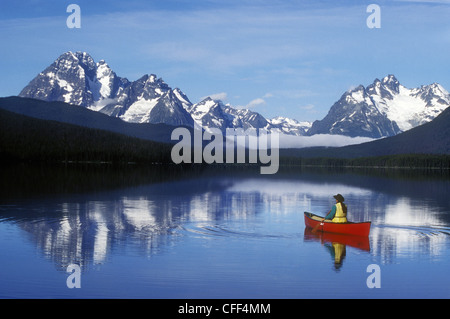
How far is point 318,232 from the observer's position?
46125mm

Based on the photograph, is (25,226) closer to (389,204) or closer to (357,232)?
(357,232)

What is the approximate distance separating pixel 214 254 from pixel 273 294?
1016 cm

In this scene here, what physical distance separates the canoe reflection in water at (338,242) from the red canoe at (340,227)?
14.7 inches

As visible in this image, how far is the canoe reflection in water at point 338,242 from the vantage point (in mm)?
37875

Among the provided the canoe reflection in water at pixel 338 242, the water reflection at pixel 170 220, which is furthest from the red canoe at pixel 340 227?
the water reflection at pixel 170 220

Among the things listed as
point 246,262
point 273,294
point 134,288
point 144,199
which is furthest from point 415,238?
point 144,199

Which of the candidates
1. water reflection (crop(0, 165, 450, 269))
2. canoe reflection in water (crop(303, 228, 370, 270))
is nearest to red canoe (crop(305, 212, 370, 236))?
canoe reflection in water (crop(303, 228, 370, 270))

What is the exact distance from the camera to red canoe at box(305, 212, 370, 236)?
43.0 meters

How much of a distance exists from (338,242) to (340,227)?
8.03 feet

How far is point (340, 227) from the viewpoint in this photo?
44250 millimetres

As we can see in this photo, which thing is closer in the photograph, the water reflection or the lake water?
the lake water

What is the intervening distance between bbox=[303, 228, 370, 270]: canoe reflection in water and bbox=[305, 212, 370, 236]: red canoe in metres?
0.37

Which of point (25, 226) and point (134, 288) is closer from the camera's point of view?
point (134, 288)

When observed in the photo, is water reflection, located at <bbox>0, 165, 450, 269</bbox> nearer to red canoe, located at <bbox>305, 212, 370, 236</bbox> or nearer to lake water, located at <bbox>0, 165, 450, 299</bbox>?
lake water, located at <bbox>0, 165, 450, 299</bbox>
